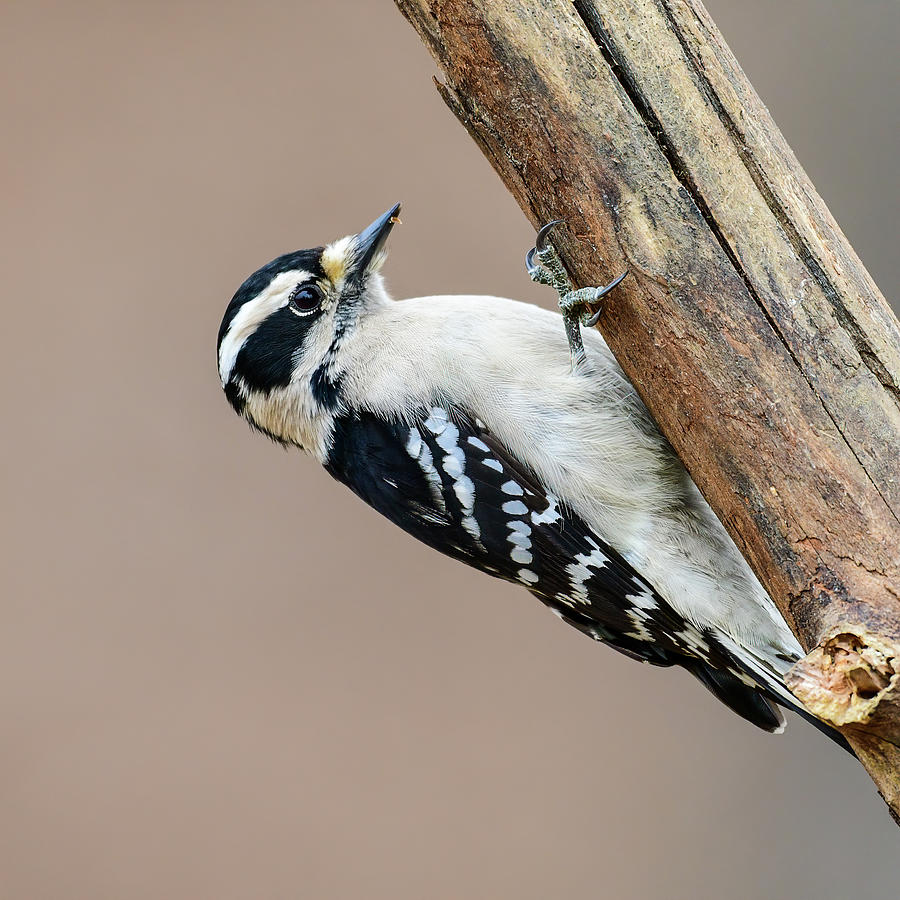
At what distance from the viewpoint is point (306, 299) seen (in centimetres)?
230

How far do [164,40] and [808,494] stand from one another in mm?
3882

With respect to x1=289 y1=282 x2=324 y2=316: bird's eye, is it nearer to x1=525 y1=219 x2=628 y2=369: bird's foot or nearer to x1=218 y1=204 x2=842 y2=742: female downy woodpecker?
x1=218 y1=204 x2=842 y2=742: female downy woodpecker

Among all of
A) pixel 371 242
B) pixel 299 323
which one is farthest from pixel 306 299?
pixel 371 242

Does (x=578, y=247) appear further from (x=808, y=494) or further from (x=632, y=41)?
(x=808, y=494)

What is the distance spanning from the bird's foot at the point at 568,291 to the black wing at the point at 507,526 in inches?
10.6

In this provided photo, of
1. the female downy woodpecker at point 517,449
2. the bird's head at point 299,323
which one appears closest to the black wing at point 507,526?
the female downy woodpecker at point 517,449

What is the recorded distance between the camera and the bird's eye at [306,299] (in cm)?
229

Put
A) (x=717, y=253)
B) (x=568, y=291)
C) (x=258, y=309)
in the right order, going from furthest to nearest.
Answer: (x=258, y=309), (x=568, y=291), (x=717, y=253)

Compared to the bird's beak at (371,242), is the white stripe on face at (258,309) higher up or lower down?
lower down

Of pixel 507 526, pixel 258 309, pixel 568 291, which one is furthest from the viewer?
pixel 258 309

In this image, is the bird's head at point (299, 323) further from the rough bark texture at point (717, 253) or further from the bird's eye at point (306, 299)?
the rough bark texture at point (717, 253)

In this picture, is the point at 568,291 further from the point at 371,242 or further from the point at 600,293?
the point at 371,242

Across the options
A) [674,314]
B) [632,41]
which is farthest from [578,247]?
[632,41]

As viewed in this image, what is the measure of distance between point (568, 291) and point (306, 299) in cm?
69
